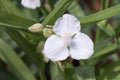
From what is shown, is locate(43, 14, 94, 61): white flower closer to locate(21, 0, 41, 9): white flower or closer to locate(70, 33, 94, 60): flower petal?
→ locate(70, 33, 94, 60): flower petal

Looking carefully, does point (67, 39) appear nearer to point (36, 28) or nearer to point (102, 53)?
point (36, 28)

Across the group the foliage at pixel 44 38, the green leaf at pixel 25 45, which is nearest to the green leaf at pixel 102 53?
the foliage at pixel 44 38

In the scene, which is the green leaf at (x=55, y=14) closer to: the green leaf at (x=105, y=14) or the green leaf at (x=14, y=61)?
the green leaf at (x=105, y=14)

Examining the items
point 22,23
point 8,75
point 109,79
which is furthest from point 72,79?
point 8,75

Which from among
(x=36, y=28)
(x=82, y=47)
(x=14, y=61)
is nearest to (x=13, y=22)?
(x=36, y=28)

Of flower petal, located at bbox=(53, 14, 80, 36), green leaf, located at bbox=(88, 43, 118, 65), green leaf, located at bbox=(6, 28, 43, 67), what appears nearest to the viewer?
flower petal, located at bbox=(53, 14, 80, 36)

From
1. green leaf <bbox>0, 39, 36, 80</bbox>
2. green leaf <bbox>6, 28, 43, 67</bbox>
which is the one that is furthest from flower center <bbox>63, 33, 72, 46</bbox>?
green leaf <bbox>0, 39, 36, 80</bbox>

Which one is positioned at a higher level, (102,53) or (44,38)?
(44,38)
